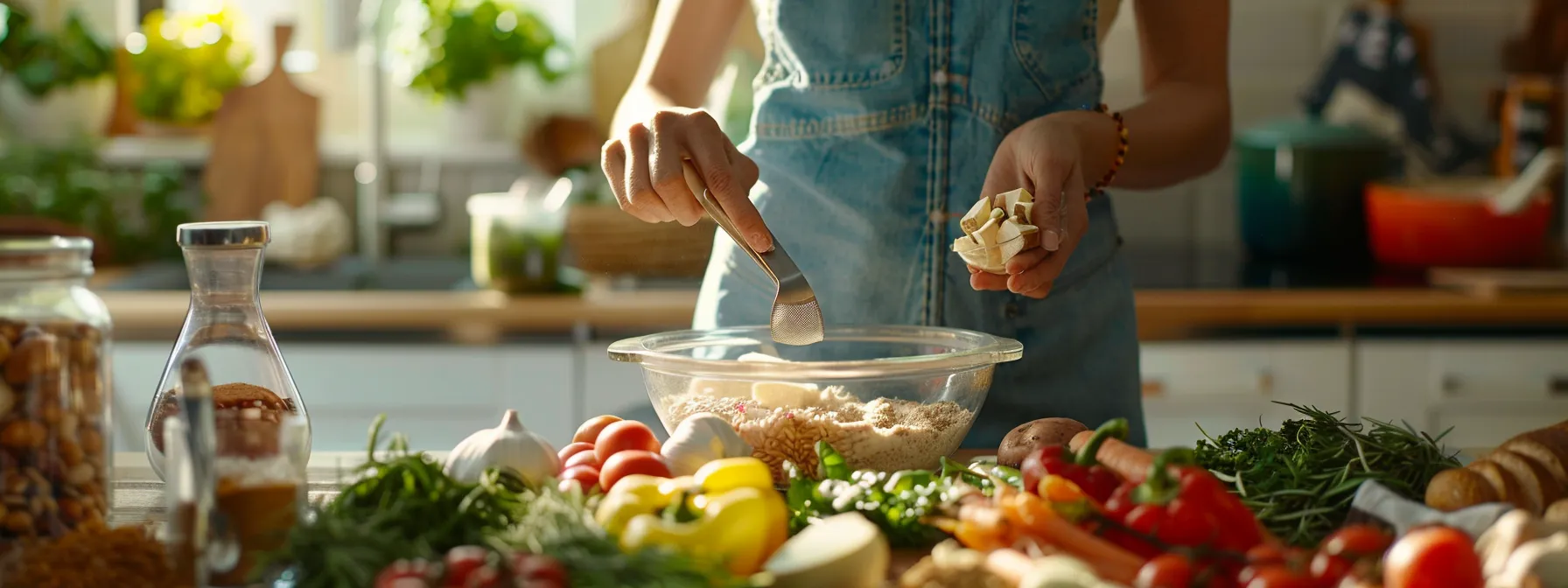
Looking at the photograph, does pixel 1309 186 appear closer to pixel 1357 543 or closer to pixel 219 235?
pixel 1357 543

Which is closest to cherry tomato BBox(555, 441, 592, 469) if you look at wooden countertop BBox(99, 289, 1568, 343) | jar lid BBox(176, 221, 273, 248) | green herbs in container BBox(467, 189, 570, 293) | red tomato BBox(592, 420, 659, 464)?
red tomato BBox(592, 420, 659, 464)

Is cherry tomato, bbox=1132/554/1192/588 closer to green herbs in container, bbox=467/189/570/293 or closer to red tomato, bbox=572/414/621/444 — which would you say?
red tomato, bbox=572/414/621/444

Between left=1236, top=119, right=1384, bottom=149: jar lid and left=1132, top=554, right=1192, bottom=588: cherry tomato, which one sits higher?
left=1236, top=119, right=1384, bottom=149: jar lid

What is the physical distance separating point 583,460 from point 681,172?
0.76ft

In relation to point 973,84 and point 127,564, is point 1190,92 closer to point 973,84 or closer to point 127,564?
point 973,84

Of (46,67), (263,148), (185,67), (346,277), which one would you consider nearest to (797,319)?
(346,277)

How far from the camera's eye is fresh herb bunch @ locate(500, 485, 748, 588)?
622 millimetres

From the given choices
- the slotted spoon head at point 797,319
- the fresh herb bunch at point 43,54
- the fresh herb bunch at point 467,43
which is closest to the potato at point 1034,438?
the slotted spoon head at point 797,319

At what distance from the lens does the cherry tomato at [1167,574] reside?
626 mm

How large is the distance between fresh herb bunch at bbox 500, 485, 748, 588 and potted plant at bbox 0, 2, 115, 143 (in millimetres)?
2402

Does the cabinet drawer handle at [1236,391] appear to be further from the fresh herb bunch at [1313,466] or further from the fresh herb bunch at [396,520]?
the fresh herb bunch at [396,520]

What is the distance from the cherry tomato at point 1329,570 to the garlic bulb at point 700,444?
1.23 feet

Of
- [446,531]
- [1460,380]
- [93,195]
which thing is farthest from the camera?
[93,195]

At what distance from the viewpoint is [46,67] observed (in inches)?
106
